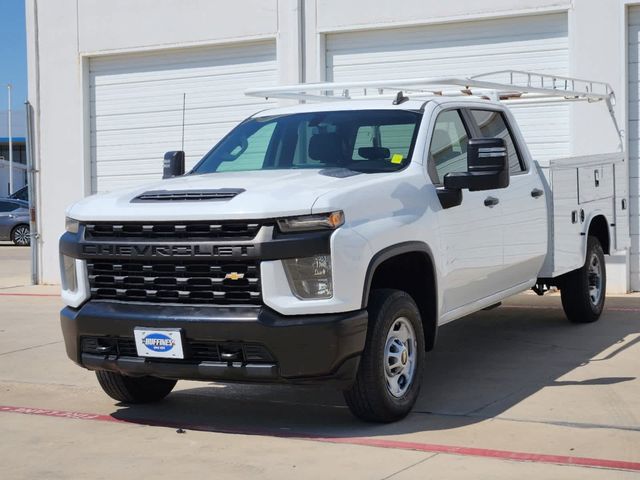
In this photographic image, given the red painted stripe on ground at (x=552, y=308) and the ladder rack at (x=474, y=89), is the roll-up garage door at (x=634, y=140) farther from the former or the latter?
the red painted stripe on ground at (x=552, y=308)

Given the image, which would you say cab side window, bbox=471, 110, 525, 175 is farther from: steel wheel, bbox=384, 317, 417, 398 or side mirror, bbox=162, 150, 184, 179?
side mirror, bbox=162, 150, 184, 179

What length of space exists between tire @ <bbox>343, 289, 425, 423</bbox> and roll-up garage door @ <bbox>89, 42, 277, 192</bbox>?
8.94 meters

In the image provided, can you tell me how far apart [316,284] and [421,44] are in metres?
8.60

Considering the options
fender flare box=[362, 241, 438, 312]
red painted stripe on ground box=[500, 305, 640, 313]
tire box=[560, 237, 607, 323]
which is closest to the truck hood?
fender flare box=[362, 241, 438, 312]

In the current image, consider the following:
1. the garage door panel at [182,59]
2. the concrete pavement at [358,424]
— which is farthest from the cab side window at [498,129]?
the garage door panel at [182,59]

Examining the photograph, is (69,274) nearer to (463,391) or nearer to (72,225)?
(72,225)

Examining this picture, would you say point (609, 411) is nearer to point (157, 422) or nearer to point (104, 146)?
point (157, 422)

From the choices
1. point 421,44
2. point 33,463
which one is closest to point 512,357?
point 33,463

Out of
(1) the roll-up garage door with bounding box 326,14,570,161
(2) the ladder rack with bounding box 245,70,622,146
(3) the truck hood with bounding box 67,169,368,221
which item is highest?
(1) the roll-up garage door with bounding box 326,14,570,161

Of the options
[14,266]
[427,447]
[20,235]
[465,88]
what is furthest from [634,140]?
[20,235]

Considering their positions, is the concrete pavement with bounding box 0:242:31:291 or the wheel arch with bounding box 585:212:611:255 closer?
the wheel arch with bounding box 585:212:611:255

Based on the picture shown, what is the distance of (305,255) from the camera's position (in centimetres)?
599

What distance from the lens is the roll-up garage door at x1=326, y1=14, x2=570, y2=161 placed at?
1325 centimetres

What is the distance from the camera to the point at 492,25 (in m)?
13.6
